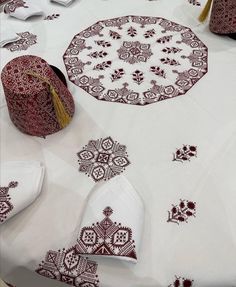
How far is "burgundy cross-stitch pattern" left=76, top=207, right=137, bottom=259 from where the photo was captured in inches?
30.5

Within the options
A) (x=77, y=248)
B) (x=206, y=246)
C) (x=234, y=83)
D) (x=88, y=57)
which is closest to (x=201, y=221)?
(x=206, y=246)

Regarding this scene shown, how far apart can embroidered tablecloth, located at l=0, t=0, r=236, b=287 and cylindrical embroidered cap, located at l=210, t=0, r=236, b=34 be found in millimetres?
47

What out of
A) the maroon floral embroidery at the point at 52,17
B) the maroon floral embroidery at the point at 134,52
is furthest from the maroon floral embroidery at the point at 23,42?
the maroon floral embroidery at the point at 134,52

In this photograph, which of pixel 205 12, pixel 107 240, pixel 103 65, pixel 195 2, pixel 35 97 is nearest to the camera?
pixel 107 240

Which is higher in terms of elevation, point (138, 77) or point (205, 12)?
point (205, 12)

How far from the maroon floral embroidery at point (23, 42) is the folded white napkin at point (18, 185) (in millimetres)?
569

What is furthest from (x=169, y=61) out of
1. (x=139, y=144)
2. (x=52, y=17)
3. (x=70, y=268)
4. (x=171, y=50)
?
(x=70, y=268)

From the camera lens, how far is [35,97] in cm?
95

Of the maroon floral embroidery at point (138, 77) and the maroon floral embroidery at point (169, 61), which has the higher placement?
the maroon floral embroidery at point (169, 61)

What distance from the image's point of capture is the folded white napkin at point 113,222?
0.78 meters

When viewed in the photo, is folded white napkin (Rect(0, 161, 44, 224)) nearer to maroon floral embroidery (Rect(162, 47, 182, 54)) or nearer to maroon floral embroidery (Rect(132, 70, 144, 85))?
maroon floral embroidery (Rect(132, 70, 144, 85))

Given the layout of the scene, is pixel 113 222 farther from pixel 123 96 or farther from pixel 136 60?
pixel 136 60

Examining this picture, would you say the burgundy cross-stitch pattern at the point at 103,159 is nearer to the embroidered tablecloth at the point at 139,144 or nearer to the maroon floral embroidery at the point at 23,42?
the embroidered tablecloth at the point at 139,144

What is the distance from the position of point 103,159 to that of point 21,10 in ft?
2.67
